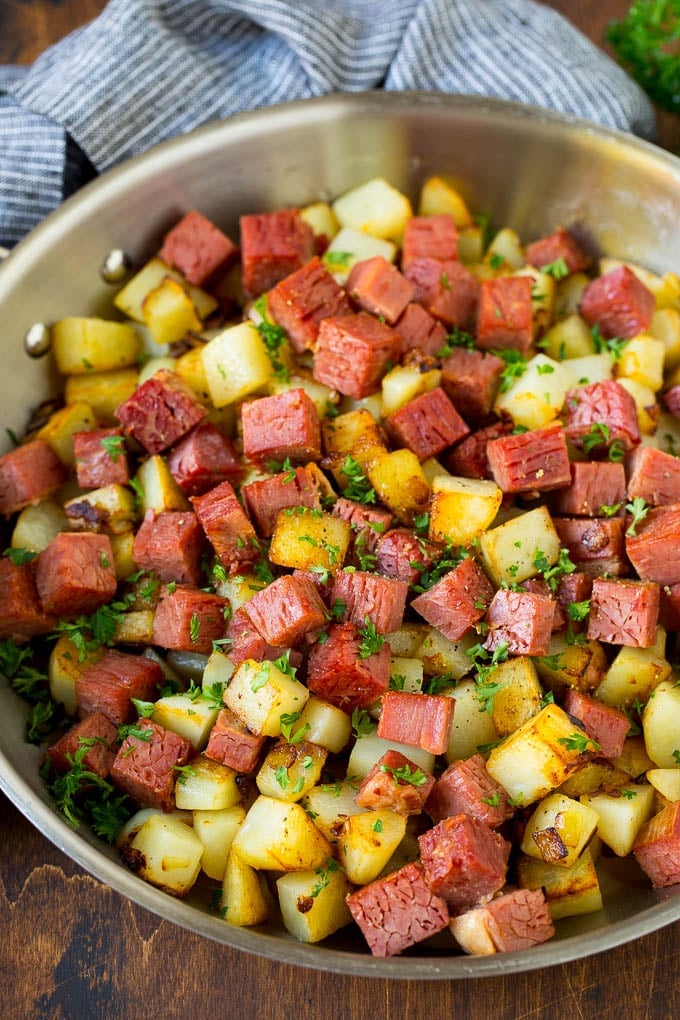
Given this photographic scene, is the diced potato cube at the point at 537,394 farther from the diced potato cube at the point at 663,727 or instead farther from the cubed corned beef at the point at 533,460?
the diced potato cube at the point at 663,727

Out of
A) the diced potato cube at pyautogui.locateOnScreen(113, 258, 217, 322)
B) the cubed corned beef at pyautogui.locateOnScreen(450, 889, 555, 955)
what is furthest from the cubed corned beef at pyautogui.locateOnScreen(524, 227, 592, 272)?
the cubed corned beef at pyautogui.locateOnScreen(450, 889, 555, 955)

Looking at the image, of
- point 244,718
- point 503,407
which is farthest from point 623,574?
point 244,718

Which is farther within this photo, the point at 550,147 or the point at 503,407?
the point at 550,147

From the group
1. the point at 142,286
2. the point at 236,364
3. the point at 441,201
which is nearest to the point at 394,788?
the point at 236,364

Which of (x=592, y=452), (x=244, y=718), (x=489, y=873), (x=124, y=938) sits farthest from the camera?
(x=592, y=452)

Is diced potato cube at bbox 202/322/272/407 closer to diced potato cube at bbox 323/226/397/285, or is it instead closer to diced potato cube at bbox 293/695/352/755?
diced potato cube at bbox 323/226/397/285

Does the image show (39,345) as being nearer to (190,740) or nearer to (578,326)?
(190,740)

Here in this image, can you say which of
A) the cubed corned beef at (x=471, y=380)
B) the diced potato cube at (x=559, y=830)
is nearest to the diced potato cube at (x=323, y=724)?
the diced potato cube at (x=559, y=830)
